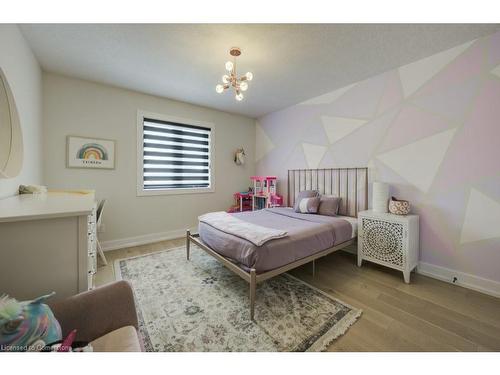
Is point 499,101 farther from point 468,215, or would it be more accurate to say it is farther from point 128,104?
point 128,104

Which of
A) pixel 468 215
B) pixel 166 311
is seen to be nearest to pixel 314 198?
pixel 468 215

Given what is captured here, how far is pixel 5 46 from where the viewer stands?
161 cm

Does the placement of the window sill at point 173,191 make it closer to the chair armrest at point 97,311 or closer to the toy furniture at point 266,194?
the toy furniture at point 266,194

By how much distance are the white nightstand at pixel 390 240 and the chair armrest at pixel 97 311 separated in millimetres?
2542

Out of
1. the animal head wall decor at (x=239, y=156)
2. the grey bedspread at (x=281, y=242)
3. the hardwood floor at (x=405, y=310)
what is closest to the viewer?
the hardwood floor at (x=405, y=310)

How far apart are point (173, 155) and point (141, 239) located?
1.60 metres

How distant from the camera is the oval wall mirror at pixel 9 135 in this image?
1577 mm

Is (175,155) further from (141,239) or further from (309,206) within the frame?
(309,206)

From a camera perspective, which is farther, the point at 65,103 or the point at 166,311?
the point at 65,103

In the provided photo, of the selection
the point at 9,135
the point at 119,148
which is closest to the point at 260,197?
the point at 119,148

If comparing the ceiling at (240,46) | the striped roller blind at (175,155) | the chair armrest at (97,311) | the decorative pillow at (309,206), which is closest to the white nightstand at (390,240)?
the decorative pillow at (309,206)

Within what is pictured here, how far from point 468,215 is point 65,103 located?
16.9 ft

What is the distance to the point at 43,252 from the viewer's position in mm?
947

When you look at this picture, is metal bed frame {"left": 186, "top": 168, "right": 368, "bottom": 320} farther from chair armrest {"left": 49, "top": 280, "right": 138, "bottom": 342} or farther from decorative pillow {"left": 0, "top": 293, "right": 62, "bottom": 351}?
decorative pillow {"left": 0, "top": 293, "right": 62, "bottom": 351}
